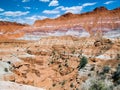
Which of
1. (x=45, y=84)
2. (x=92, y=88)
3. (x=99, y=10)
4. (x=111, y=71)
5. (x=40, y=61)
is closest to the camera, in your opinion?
(x=92, y=88)

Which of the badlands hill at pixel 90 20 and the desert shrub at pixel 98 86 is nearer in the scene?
the desert shrub at pixel 98 86

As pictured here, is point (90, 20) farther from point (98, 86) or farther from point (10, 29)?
point (98, 86)

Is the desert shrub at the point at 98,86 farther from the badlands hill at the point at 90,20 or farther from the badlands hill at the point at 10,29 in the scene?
the badlands hill at the point at 10,29

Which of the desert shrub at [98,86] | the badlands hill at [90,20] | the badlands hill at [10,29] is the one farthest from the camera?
the badlands hill at [10,29]

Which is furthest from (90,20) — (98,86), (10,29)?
(98,86)

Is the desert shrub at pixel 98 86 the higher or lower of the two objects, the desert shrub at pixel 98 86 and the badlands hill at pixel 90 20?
the lower

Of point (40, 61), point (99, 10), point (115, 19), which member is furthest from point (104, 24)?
point (40, 61)

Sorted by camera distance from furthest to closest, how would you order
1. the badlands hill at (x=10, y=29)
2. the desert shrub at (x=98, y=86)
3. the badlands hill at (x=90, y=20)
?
the badlands hill at (x=10, y=29), the badlands hill at (x=90, y=20), the desert shrub at (x=98, y=86)

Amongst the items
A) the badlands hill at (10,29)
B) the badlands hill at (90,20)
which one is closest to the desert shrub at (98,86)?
the badlands hill at (90,20)

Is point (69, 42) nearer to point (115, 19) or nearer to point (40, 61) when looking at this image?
point (40, 61)

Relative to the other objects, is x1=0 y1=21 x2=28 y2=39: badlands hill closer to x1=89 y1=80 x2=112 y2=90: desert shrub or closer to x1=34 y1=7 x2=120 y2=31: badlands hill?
x1=34 y1=7 x2=120 y2=31: badlands hill

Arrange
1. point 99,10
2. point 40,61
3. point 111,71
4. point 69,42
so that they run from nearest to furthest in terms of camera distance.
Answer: point 111,71 → point 40,61 → point 69,42 → point 99,10

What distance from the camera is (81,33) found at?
376 feet

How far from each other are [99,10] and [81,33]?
26.0 m
